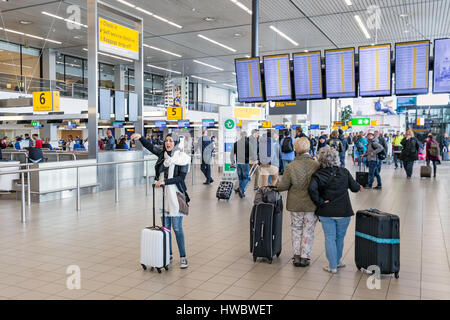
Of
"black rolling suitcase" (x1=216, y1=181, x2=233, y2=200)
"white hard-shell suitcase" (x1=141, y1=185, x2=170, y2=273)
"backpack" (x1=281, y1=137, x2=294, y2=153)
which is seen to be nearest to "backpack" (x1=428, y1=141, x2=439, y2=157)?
"backpack" (x1=281, y1=137, x2=294, y2=153)

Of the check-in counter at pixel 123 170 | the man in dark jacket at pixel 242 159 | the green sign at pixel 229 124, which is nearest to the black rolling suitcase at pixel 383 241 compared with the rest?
the man in dark jacket at pixel 242 159

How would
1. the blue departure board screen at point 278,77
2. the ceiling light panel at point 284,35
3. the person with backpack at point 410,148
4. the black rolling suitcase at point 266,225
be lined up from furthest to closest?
the ceiling light panel at point 284,35
the person with backpack at point 410,148
the blue departure board screen at point 278,77
the black rolling suitcase at point 266,225

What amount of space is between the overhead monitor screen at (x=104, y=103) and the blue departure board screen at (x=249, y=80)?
4.31 m

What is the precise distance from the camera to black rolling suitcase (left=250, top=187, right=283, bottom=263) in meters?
4.78

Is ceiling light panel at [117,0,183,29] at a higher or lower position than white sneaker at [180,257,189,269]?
higher

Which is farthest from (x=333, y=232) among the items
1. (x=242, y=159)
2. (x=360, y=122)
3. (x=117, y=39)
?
(x=360, y=122)

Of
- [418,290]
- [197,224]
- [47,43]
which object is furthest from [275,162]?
[47,43]

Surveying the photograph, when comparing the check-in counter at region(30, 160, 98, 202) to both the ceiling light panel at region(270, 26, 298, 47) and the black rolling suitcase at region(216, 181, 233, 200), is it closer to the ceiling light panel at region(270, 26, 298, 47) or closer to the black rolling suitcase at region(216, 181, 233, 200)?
the black rolling suitcase at region(216, 181, 233, 200)

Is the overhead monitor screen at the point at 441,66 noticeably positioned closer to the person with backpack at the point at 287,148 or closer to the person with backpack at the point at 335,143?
the person with backpack at the point at 287,148

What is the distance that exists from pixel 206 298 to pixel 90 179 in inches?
292

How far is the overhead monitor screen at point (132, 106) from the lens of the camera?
12273 millimetres

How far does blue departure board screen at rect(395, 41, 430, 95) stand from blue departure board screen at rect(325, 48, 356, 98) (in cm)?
80

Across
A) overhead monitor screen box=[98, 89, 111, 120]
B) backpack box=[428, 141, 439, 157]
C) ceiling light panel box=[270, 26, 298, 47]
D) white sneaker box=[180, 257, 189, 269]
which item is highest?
ceiling light panel box=[270, 26, 298, 47]

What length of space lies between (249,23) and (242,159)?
839 centimetres
